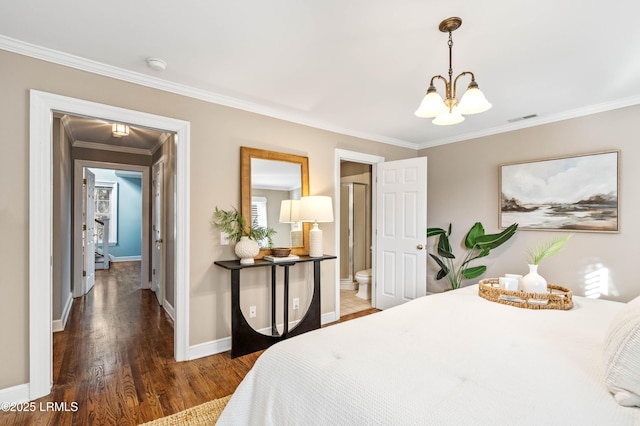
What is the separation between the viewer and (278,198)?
10.8 ft

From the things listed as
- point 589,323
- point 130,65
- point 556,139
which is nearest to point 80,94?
point 130,65

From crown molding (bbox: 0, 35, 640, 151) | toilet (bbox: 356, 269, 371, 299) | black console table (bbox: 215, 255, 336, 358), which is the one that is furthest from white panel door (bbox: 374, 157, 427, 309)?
black console table (bbox: 215, 255, 336, 358)

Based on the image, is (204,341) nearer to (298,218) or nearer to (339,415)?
(298,218)

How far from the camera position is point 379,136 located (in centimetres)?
426

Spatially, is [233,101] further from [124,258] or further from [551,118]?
[124,258]

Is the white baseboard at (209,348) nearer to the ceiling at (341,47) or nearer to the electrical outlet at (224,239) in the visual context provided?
the electrical outlet at (224,239)

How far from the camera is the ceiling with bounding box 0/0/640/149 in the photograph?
5.61 ft

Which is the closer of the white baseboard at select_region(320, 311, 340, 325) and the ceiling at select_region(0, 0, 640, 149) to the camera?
the ceiling at select_region(0, 0, 640, 149)

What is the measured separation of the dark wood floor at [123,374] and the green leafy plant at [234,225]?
1.10 metres

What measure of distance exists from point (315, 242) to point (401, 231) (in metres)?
1.31

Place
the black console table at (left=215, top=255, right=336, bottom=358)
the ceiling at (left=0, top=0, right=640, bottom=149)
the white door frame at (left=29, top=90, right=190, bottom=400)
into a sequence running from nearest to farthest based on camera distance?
1. the ceiling at (left=0, top=0, right=640, bottom=149)
2. the white door frame at (left=29, top=90, right=190, bottom=400)
3. the black console table at (left=215, top=255, right=336, bottom=358)

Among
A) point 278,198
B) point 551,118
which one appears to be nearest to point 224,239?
point 278,198

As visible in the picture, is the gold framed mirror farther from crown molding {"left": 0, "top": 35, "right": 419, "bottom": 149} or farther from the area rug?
the area rug

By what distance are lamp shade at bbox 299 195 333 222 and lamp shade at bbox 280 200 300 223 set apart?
13cm
